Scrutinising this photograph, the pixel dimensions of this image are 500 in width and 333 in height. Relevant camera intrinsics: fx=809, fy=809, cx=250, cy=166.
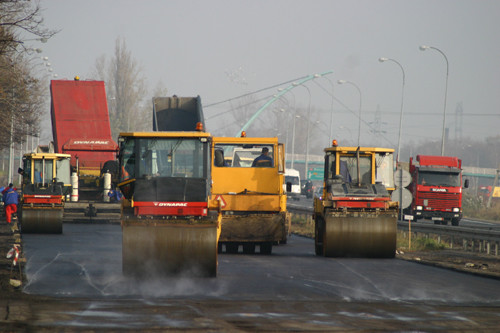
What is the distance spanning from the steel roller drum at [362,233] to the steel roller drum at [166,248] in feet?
18.8

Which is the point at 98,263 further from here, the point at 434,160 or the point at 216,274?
the point at 434,160

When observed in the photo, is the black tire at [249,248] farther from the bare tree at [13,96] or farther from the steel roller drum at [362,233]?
the bare tree at [13,96]

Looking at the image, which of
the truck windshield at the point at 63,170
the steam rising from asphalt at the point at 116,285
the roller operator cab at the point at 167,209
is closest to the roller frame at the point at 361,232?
the roller operator cab at the point at 167,209

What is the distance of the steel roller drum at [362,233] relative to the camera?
775 inches

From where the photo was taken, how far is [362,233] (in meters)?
19.8

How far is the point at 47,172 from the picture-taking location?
30.7 m

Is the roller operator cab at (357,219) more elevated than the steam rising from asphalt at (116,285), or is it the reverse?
the roller operator cab at (357,219)

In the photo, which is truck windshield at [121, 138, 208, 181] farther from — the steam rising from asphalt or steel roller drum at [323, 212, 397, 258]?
steel roller drum at [323, 212, 397, 258]

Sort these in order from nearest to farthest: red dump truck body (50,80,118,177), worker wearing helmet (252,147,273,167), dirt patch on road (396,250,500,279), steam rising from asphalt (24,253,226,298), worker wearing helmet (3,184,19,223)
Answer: steam rising from asphalt (24,253,226,298), dirt patch on road (396,250,500,279), worker wearing helmet (252,147,273,167), worker wearing helmet (3,184,19,223), red dump truck body (50,80,118,177)

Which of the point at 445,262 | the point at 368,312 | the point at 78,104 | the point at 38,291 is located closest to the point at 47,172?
the point at 78,104

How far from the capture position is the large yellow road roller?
20.7 m

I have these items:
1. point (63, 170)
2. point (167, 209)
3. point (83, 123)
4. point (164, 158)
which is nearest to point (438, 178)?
point (83, 123)

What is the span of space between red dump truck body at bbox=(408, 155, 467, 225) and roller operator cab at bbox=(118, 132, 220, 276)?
84.7 feet

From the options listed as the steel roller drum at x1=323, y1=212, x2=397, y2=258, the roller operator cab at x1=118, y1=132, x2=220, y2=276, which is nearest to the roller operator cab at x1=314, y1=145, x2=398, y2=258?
the steel roller drum at x1=323, y1=212, x2=397, y2=258
